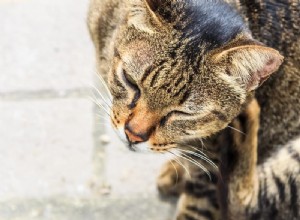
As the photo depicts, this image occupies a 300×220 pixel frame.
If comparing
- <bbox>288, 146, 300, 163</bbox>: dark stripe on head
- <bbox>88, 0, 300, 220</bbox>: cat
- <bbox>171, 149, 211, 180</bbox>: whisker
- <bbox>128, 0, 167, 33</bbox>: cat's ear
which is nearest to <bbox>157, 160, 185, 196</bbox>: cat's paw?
<bbox>88, 0, 300, 220</bbox>: cat

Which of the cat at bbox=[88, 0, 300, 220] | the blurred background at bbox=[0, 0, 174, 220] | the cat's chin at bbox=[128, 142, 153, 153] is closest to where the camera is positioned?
the cat at bbox=[88, 0, 300, 220]

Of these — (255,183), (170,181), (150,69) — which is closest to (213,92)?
(150,69)

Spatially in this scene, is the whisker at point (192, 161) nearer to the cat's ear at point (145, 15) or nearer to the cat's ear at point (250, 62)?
the cat's ear at point (250, 62)

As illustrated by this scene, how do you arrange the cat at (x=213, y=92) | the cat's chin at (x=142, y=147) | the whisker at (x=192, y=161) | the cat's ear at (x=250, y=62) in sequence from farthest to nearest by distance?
the whisker at (x=192, y=161) → the cat's chin at (x=142, y=147) → the cat at (x=213, y=92) → the cat's ear at (x=250, y=62)

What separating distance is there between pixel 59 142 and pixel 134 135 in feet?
2.38

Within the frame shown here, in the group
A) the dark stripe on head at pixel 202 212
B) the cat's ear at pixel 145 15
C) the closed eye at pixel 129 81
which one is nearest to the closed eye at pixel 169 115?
the closed eye at pixel 129 81

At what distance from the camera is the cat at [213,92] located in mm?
1719

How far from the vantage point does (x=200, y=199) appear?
6.64ft

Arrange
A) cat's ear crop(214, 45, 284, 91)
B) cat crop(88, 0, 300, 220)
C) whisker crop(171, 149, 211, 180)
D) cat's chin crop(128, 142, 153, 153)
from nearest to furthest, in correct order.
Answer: cat's ear crop(214, 45, 284, 91) → cat crop(88, 0, 300, 220) → cat's chin crop(128, 142, 153, 153) → whisker crop(171, 149, 211, 180)

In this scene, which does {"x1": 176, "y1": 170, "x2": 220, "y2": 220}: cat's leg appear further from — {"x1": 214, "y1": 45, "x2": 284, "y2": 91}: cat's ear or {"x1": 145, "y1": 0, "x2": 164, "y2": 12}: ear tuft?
{"x1": 145, "y1": 0, "x2": 164, "y2": 12}: ear tuft

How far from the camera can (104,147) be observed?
8.02 feet

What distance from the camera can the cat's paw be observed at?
2.30 m

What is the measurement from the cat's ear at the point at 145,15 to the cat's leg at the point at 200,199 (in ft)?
1.71

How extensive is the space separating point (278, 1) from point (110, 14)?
0.51 m
